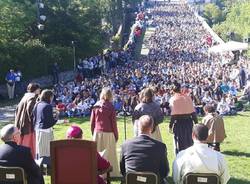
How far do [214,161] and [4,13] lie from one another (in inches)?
978

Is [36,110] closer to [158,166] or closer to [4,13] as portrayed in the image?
[158,166]

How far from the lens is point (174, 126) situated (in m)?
11.1

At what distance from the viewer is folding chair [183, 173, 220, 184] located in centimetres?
665

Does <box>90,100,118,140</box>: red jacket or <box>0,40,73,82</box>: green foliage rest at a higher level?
<box>0,40,73,82</box>: green foliage

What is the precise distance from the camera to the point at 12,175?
22.8 ft

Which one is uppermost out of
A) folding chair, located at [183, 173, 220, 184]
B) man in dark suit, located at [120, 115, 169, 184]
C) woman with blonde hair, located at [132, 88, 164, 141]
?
woman with blonde hair, located at [132, 88, 164, 141]

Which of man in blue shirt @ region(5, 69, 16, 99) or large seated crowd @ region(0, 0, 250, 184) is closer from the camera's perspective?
large seated crowd @ region(0, 0, 250, 184)

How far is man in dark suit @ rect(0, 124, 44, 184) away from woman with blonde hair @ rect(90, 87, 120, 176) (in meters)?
2.81

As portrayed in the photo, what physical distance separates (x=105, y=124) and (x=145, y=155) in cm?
277

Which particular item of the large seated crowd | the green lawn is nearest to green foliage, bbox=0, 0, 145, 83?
the large seated crowd

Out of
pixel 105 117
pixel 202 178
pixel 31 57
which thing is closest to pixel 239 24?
pixel 31 57

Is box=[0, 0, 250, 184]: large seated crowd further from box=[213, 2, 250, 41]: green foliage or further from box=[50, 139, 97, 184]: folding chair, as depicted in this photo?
box=[213, 2, 250, 41]: green foliage

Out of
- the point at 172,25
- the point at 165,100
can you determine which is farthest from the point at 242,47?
the point at 172,25

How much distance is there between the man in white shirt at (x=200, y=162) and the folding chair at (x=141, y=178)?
47 centimetres
